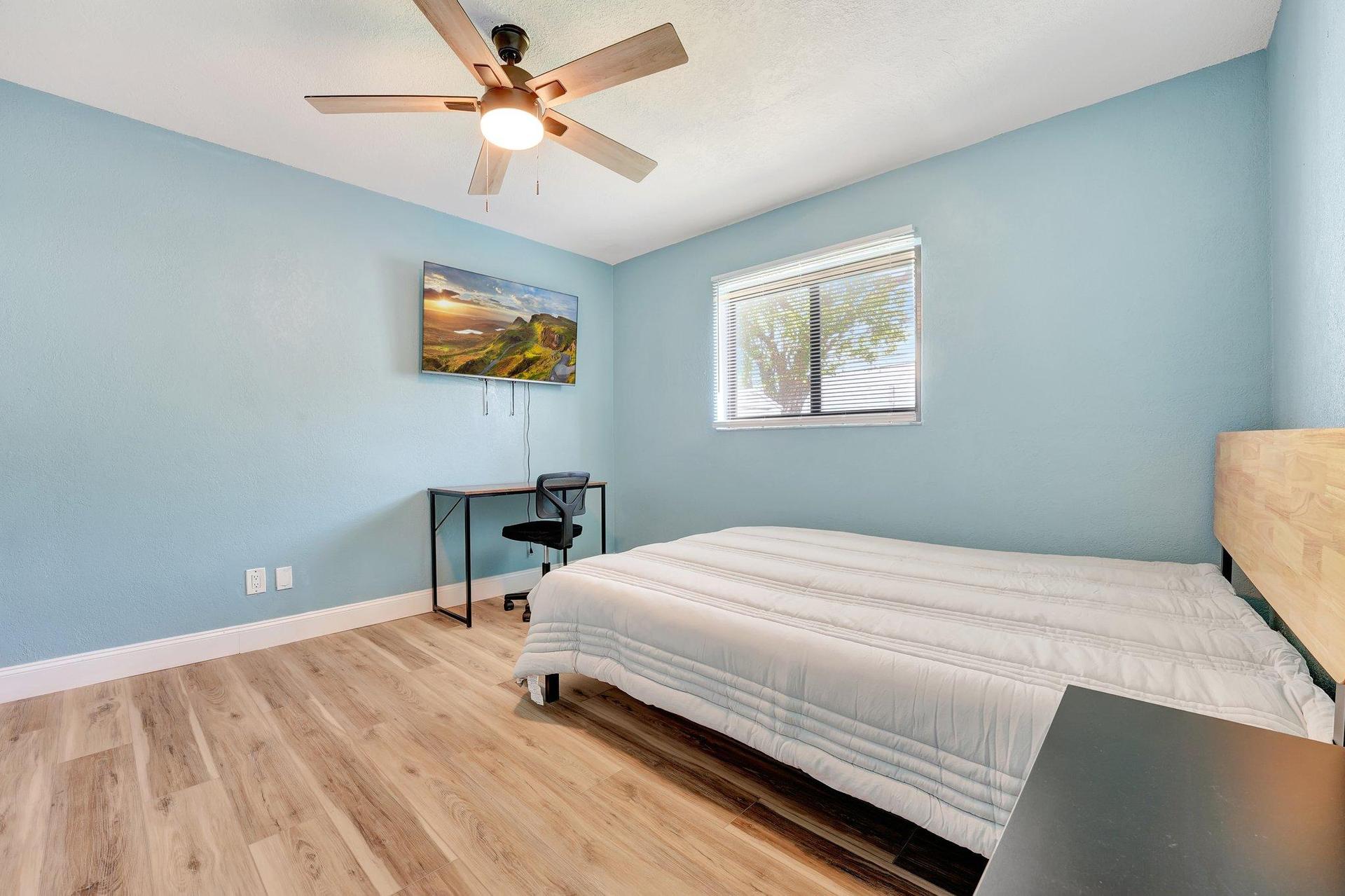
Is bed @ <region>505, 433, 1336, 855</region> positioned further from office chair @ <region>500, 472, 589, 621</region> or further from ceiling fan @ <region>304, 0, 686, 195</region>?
ceiling fan @ <region>304, 0, 686, 195</region>

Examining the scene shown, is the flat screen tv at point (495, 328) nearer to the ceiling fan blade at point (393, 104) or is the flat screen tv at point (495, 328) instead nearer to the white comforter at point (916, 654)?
the ceiling fan blade at point (393, 104)

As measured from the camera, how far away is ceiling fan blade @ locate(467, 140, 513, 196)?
226 centimetres

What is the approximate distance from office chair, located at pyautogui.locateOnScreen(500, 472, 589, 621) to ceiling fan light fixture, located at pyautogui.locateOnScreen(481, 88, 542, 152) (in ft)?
5.59

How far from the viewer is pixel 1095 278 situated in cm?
239

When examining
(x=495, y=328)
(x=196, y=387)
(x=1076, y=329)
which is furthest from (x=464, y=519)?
(x=1076, y=329)

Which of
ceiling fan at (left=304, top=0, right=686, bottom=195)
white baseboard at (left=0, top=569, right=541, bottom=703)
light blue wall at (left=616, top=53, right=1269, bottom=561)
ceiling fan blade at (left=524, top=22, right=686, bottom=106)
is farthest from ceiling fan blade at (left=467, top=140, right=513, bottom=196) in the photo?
white baseboard at (left=0, top=569, right=541, bottom=703)

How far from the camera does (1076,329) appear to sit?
2439 millimetres

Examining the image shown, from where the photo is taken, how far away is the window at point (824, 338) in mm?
2980

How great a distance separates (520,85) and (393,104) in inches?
18.2

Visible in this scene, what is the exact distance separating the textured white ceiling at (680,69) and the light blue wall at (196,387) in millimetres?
285

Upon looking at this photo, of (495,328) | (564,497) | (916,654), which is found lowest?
(916,654)

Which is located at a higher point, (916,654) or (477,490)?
(477,490)

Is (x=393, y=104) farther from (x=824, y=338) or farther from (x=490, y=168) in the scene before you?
(x=824, y=338)

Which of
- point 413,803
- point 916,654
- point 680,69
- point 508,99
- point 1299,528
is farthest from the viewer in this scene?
point 680,69
